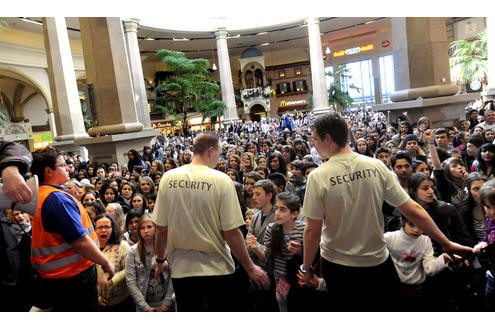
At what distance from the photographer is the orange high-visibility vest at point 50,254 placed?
2.73 metres

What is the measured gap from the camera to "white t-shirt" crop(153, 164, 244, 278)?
2.75 metres

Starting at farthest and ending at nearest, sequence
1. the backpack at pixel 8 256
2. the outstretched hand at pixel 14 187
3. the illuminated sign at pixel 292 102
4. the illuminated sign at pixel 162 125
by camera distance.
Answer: the illuminated sign at pixel 292 102, the illuminated sign at pixel 162 125, the backpack at pixel 8 256, the outstretched hand at pixel 14 187

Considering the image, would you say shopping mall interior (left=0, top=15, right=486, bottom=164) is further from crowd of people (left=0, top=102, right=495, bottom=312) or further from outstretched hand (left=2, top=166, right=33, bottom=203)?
outstretched hand (left=2, top=166, right=33, bottom=203)

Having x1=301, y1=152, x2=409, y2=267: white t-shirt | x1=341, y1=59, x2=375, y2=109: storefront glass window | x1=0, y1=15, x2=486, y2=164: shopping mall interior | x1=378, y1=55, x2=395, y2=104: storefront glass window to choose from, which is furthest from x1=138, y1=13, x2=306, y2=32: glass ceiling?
x1=301, y1=152, x2=409, y2=267: white t-shirt

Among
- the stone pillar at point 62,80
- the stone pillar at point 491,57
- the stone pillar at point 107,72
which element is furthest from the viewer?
the stone pillar at point 62,80

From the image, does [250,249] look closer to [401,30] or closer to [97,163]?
[401,30]

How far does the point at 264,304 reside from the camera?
11.8 feet

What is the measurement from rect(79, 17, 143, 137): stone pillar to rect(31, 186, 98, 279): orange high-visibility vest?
742 centimetres

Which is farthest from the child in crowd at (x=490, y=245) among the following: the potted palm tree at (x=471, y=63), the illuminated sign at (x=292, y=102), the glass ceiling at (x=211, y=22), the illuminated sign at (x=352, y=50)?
the illuminated sign at (x=292, y=102)

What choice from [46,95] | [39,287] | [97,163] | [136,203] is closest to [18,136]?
[46,95]

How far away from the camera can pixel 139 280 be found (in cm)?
354

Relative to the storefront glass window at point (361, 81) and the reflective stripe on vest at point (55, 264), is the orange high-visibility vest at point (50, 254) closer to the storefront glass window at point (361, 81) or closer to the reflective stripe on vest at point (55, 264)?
the reflective stripe on vest at point (55, 264)

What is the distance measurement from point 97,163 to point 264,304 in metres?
Result: 7.59

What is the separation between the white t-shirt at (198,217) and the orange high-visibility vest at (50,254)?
0.65 metres
